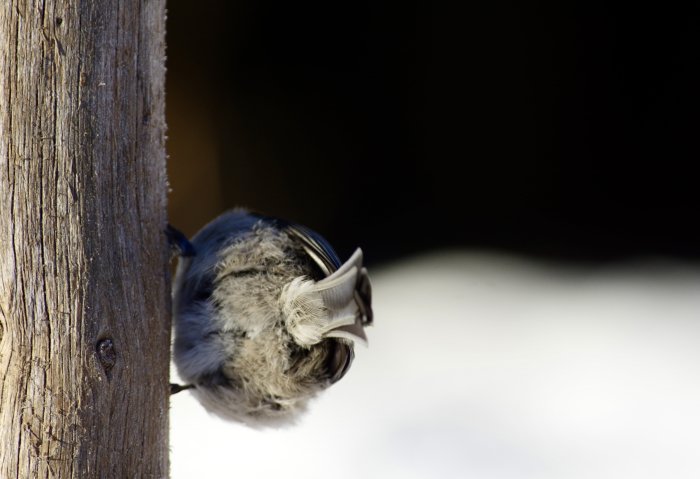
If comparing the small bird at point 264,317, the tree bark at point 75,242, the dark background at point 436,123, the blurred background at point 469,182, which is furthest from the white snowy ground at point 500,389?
the tree bark at point 75,242

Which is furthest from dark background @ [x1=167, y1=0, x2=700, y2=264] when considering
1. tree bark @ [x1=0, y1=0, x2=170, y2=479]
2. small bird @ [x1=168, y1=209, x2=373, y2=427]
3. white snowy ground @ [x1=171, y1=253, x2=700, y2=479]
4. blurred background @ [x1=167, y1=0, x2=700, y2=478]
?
tree bark @ [x1=0, y1=0, x2=170, y2=479]

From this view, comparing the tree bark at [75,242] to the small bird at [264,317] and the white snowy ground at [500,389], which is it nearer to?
the small bird at [264,317]

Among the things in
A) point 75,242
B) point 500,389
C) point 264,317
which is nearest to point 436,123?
point 500,389

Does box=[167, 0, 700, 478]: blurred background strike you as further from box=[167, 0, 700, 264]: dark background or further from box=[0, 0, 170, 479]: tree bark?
box=[0, 0, 170, 479]: tree bark


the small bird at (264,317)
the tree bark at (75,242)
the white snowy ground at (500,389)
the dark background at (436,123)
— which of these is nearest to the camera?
the tree bark at (75,242)

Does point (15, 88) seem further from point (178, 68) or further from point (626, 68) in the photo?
point (626, 68)
